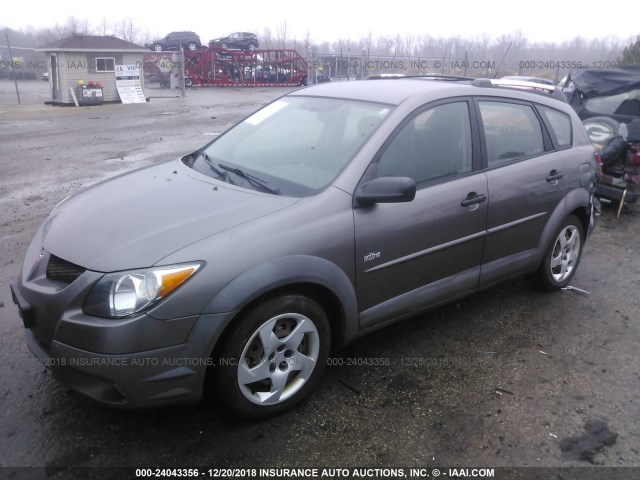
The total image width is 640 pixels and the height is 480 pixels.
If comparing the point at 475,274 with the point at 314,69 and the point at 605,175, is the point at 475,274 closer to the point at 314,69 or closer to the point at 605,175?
the point at 605,175

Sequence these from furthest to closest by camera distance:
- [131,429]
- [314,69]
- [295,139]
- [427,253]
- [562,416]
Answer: [314,69]
[295,139]
[427,253]
[562,416]
[131,429]

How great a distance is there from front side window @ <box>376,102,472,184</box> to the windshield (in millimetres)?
196

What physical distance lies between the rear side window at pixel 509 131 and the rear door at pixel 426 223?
18 centimetres

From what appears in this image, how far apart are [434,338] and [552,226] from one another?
1.34 m

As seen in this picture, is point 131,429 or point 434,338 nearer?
point 131,429

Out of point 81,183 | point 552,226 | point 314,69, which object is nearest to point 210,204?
point 552,226

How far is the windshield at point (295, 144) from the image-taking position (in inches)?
131

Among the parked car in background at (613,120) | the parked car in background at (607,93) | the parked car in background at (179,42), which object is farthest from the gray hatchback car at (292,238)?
the parked car in background at (179,42)

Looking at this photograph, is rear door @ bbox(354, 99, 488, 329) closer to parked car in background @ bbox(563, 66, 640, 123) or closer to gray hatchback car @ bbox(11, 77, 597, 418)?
gray hatchback car @ bbox(11, 77, 597, 418)

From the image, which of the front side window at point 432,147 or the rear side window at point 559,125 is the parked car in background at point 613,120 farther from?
the front side window at point 432,147

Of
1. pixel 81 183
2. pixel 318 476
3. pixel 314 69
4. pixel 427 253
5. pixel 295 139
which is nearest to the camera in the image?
pixel 318 476

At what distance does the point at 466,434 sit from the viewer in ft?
9.75

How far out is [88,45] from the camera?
68.4 ft

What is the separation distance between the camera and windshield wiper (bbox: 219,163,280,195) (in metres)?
3.24
